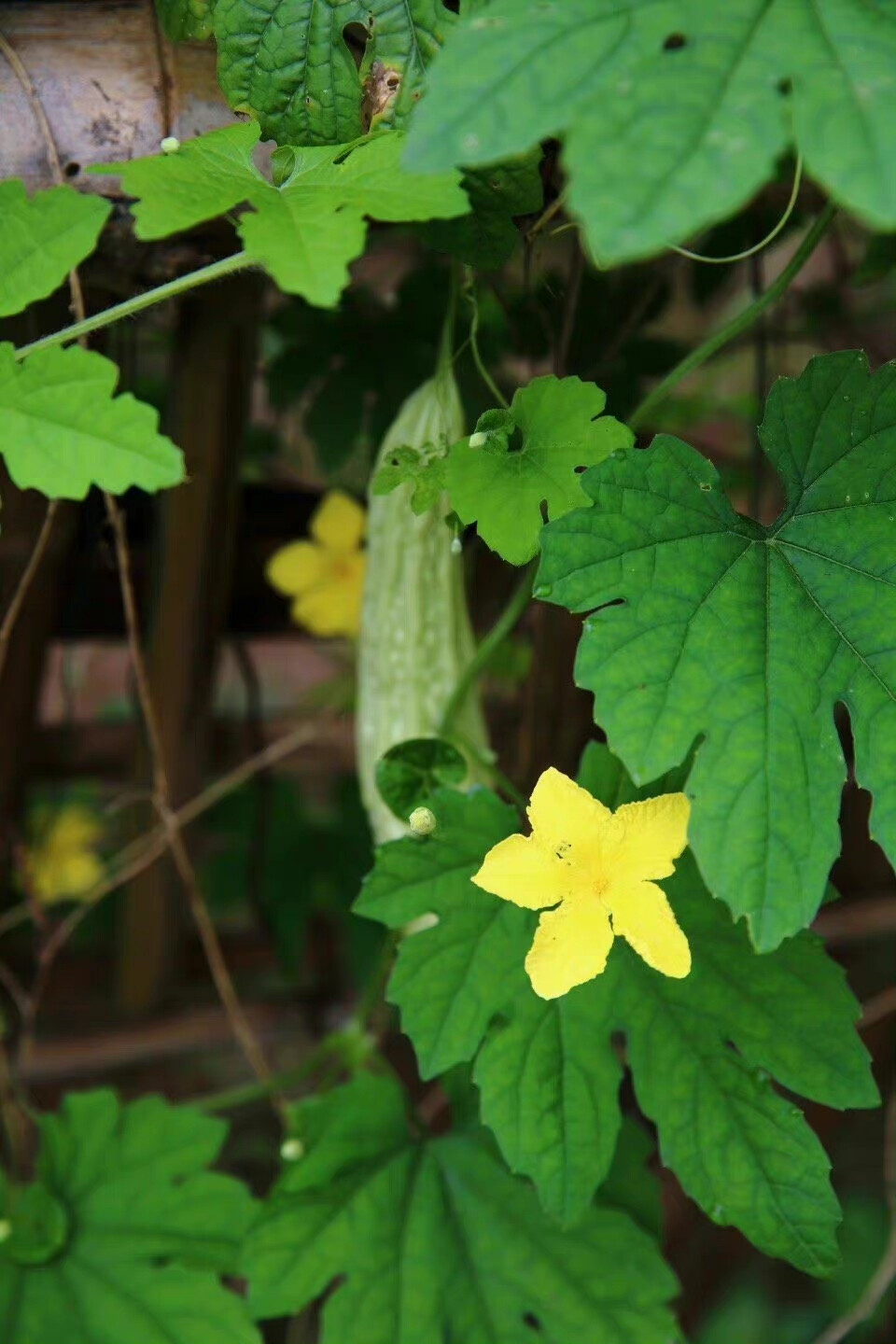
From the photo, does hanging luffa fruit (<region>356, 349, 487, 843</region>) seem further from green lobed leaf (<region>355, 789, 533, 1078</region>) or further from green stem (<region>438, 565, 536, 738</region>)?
green lobed leaf (<region>355, 789, 533, 1078</region>)

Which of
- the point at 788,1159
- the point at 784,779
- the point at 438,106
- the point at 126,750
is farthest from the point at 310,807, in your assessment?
the point at 438,106

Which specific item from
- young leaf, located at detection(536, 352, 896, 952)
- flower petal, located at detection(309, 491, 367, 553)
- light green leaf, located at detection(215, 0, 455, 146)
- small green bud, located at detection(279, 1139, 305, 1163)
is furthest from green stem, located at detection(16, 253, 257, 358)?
small green bud, located at detection(279, 1139, 305, 1163)

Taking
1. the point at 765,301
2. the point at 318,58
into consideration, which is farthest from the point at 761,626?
the point at 318,58

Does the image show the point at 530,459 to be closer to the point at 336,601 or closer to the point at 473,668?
the point at 473,668

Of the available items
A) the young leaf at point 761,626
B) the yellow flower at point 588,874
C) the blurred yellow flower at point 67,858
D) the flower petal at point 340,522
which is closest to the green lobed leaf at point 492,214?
the young leaf at point 761,626

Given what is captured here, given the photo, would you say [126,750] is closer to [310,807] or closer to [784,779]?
[310,807]

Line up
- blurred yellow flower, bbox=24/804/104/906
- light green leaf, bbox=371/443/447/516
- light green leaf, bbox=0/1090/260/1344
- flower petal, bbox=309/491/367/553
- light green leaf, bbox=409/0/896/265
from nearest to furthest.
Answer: light green leaf, bbox=409/0/896/265 → light green leaf, bbox=371/443/447/516 → light green leaf, bbox=0/1090/260/1344 → flower petal, bbox=309/491/367/553 → blurred yellow flower, bbox=24/804/104/906

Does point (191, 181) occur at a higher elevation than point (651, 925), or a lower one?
higher
